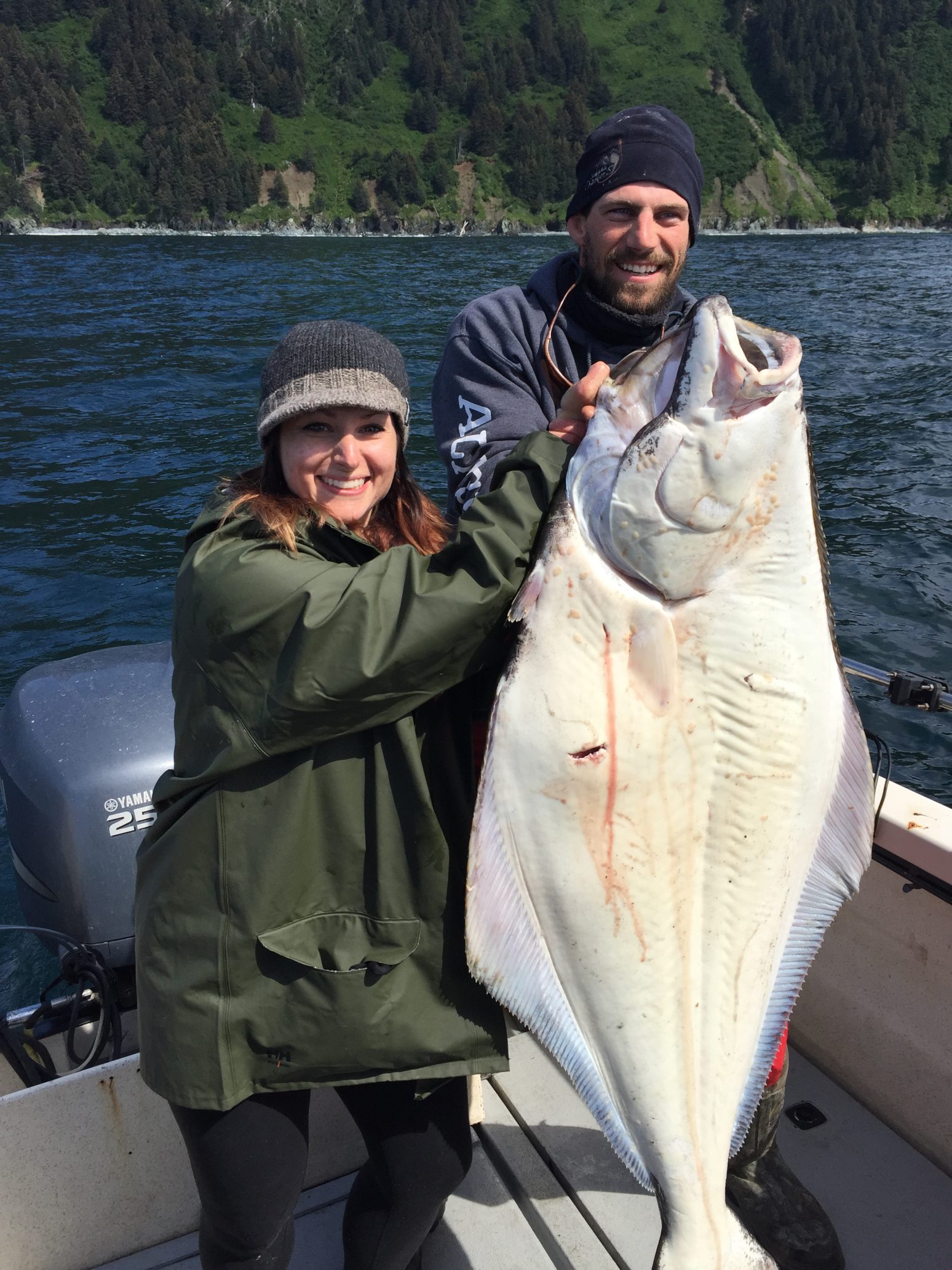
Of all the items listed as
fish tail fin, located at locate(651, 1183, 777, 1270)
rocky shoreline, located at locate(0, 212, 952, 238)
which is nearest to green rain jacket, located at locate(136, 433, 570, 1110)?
fish tail fin, located at locate(651, 1183, 777, 1270)

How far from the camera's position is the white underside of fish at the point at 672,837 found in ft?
5.28

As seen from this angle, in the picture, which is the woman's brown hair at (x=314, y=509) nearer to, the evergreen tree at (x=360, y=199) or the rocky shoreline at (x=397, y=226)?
the rocky shoreline at (x=397, y=226)

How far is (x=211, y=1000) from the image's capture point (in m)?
1.69

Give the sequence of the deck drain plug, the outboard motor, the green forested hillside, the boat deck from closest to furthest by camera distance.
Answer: the boat deck → the deck drain plug → the outboard motor → the green forested hillside

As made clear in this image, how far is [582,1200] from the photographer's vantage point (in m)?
2.70

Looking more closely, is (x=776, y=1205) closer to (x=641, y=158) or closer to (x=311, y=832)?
(x=311, y=832)

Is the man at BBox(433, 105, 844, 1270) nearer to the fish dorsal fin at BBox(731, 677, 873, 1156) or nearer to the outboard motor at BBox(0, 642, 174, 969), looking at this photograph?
the fish dorsal fin at BBox(731, 677, 873, 1156)

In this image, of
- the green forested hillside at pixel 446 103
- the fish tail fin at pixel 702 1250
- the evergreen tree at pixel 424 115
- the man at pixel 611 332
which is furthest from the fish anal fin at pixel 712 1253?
the evergreen tree at pixel 424 115

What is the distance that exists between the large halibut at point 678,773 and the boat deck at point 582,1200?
99 cm

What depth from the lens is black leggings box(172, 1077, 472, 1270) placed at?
1.78 metres

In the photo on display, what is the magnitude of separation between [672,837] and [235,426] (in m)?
14.7

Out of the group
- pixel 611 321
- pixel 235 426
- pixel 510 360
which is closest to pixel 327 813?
pixel 510 360

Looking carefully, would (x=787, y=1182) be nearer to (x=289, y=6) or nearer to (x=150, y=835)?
(x=150, y=835)

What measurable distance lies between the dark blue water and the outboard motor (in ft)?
4.16
